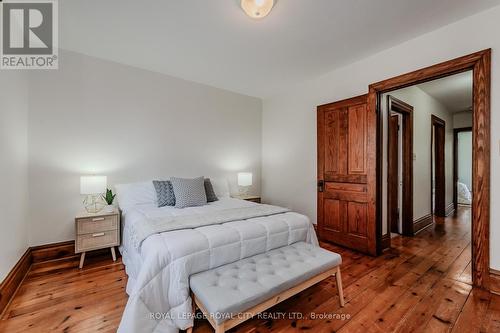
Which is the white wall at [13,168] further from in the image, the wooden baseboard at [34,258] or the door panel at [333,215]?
the door panel at [333,215]

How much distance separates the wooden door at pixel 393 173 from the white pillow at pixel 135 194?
337cm

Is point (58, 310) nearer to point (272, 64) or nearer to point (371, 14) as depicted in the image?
point (272, 64)

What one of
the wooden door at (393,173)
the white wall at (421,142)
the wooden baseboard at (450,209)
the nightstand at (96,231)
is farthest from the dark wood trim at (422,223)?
the nightstand at (96,231)

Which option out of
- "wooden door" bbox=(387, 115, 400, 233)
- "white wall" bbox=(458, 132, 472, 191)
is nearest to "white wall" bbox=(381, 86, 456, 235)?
"wooden door" bbox=(387, 115, 400, 233)

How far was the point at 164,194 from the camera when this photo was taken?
2918mm

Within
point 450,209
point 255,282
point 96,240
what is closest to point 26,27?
point 96,240

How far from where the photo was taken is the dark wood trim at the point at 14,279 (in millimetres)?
1742

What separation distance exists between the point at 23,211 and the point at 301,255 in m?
2.92

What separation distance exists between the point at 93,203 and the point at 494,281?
4.26 metres

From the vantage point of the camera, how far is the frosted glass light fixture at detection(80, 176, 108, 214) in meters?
2.52

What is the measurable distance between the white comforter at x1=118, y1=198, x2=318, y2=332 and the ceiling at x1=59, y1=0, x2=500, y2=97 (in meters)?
1.97

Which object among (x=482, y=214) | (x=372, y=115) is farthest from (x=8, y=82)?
(x=482, y=214)

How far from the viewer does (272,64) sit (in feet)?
10.2

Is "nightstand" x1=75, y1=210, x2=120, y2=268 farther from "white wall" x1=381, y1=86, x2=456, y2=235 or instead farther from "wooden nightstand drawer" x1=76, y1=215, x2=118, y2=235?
"white wall" x1=381, y1=86, x2=456, y2=235
